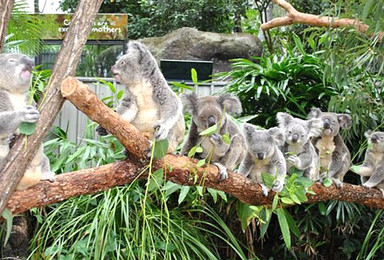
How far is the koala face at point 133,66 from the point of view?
3252 millimetres

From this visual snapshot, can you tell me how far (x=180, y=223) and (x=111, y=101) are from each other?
135cm

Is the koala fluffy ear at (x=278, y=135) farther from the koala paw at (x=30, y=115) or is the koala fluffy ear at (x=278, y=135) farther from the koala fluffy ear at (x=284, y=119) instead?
the koala paw at (x=30, y=115)

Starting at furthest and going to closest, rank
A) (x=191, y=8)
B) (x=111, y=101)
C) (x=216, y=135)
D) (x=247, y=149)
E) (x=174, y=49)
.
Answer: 1. (x=191, y=8)
2. (x=174, y=49)
3. (x=111, y=101)
4. (x=247, y=149)
5. (x=216, y=135)

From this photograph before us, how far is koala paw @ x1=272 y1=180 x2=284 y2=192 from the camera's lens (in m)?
3.48

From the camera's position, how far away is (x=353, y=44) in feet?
14.0

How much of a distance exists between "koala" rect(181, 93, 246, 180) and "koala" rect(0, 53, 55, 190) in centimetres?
105

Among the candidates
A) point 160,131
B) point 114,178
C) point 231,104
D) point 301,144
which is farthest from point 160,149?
point 301,144

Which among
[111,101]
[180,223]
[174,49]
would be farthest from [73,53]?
[174,49]

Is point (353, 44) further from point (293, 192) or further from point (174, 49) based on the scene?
point (174, 49)

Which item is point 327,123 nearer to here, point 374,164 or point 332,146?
point 332,146

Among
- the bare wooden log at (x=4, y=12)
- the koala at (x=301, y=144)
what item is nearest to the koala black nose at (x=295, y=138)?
the koala at (x=301, y=144)

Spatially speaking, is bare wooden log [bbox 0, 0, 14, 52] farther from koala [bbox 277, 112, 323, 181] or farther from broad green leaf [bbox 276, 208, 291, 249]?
koala [bbox 277, 112, 323, 181]

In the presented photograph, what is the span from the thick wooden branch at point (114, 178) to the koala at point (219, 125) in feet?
0.39

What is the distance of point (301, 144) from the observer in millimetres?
4082
